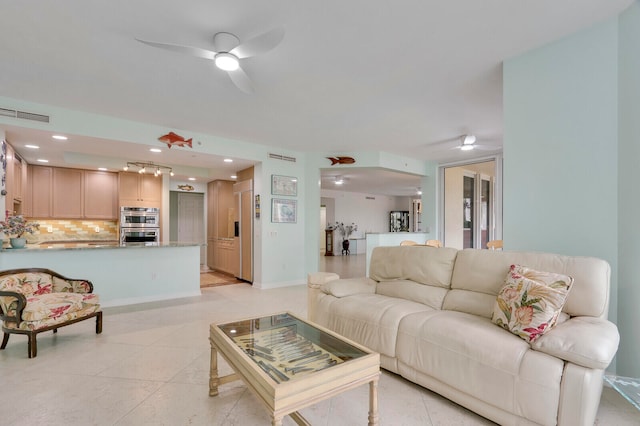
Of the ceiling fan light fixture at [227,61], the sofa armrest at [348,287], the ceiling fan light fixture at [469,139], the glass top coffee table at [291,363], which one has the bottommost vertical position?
the glass top coffee table at [291,363]

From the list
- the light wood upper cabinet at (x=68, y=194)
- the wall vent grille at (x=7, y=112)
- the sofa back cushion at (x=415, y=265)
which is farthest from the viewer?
the light wood upper cabinet at (x=68, y=194)

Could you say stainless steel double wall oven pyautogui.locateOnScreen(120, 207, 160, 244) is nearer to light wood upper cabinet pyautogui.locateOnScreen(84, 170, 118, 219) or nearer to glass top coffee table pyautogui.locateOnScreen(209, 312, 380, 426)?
light wood upper cabinet pyautogui.locateOnScreen(84, 170, 118, 219)

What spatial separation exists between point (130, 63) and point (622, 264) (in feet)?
13.8

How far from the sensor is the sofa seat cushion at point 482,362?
60.2 inches

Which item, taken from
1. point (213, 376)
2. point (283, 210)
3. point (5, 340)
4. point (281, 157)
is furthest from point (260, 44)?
point (283, 210)

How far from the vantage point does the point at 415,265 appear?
285 cm

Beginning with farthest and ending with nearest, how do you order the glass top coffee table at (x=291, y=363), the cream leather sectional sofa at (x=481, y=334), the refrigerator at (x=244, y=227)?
the refrigerator at (x=244, y=227) → the cream leather sectional sofa at (x=481, y=334) → the glass top coffee table at (x=291, y=363)

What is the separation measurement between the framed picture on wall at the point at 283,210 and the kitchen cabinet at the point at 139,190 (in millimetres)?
2697

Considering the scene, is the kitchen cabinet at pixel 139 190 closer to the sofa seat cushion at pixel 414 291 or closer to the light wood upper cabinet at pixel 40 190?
the light wood upper cabinet at pixel 40 190

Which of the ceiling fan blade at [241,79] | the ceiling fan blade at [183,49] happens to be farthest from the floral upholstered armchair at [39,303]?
the ceiling fan blade at [241,79]

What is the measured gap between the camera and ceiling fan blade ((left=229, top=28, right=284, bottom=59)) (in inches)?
78.9

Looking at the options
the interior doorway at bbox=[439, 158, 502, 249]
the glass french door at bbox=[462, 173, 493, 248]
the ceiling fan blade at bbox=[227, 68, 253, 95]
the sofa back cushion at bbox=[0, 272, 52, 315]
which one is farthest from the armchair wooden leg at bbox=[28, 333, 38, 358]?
the glass french door at bbox=[462, 173, 493, 248]

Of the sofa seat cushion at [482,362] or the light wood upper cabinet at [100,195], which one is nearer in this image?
the sofa seat cushion at [482,362]

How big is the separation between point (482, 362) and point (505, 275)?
2.50ft
